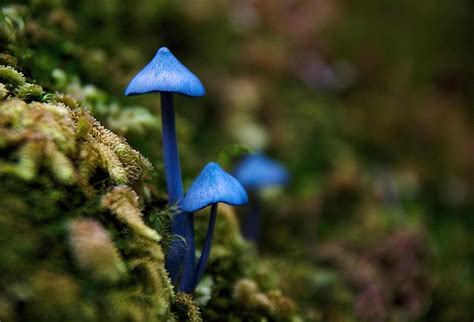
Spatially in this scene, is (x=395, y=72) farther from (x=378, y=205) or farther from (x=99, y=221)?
(x=99, y=221)

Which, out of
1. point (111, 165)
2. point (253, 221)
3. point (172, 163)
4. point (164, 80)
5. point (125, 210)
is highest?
point (253, 221)

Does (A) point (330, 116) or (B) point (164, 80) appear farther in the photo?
(A) point (330, 116)

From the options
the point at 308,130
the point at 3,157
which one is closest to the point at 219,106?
the point at 308,130

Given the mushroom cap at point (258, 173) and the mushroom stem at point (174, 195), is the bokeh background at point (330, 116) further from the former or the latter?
the mushroom stem at point (174, 195)

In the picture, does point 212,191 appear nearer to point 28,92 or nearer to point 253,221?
point 28,92

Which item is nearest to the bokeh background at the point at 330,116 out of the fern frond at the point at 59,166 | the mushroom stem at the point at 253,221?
the mushroom stem at the point at 253,221

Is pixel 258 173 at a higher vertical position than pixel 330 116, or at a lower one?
lower

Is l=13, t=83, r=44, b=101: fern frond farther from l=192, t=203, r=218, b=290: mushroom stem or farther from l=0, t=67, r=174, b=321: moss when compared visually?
l=192, t=203, r=218, b=290: mushroom stem

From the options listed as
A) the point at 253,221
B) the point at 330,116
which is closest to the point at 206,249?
the point at 253,221

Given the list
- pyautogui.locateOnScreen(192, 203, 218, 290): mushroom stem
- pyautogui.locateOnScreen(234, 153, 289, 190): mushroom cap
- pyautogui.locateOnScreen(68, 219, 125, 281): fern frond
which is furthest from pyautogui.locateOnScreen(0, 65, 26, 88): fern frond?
pyautogui.locateOnScreen(234, 153, 289, 190): mushroom cap
